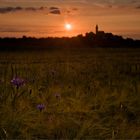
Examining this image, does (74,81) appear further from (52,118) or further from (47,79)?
(52,118)

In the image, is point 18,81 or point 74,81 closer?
point 18,81

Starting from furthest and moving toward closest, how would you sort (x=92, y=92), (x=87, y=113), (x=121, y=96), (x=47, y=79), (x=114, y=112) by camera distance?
1. (x=47, y=79)
2. (x=92, y=92)
3. (x=121, y=96)
4. (x=114, y=112)
5. (x=87, y=113)

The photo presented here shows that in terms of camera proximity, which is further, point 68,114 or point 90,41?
point 90,41

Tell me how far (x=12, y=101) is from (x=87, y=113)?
2.92 ft

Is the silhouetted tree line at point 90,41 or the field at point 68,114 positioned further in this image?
the silhouetted tree line at point 90,41

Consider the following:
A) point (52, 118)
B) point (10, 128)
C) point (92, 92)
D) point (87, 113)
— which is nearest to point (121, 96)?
point (92, 92)

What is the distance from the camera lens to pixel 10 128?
403 cm

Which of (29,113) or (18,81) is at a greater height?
(18,81)

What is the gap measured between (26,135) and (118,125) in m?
1.11

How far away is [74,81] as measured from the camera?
821 cm

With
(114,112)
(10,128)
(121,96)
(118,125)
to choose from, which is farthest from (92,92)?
(10,128)

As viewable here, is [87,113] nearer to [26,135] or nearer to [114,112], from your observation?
[114,112]

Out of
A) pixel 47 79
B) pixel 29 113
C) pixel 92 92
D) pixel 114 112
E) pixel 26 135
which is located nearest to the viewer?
pixel 26 135

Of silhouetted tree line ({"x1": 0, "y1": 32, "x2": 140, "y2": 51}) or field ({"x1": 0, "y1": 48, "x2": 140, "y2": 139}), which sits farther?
silhouetted tree line ({"x1": 0, "y1": 32, "x2": 140, "y2": 51})
